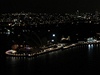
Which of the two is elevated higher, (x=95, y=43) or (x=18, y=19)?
(x=18, y=19)

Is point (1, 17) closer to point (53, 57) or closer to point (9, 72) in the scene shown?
point (53, 57)

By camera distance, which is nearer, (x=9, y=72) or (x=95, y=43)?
(x=9, y=72)

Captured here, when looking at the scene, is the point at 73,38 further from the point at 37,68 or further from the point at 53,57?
the point at 37,68

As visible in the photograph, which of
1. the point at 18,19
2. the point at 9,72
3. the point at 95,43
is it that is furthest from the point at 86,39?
the point at 18,19

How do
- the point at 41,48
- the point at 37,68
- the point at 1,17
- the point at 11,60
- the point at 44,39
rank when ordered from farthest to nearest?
1. the point at 1,17
2. the point at 44,39
3. the point at 41,48
4. the point at 11,60
5. the point at 37,68

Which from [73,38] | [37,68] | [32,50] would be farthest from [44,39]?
[37,68]

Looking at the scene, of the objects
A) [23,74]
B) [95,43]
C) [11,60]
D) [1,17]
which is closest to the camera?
[23,74]
